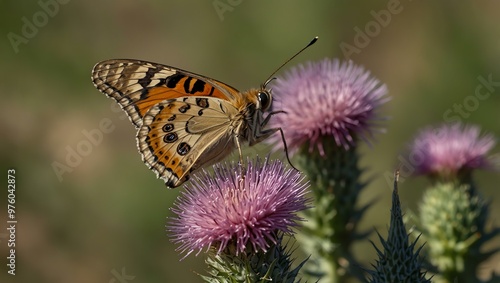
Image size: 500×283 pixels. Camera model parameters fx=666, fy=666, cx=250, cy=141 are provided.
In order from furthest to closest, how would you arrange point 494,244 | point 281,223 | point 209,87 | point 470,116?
point 470,116
point 494,244
point 209,87
point 281,223

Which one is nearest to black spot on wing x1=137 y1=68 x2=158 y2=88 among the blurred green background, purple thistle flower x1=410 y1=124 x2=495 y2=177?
purple thistle flower x1=410 y1=124 x2=495 y2=177

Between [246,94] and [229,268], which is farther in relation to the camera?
[246,94]

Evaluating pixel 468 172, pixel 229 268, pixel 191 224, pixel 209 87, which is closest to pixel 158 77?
pixel 209 87

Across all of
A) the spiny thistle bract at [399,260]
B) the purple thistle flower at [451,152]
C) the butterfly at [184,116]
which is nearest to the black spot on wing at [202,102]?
the butterfly at [184,116]

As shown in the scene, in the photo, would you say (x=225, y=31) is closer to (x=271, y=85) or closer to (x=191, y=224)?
(x=271, y=85)

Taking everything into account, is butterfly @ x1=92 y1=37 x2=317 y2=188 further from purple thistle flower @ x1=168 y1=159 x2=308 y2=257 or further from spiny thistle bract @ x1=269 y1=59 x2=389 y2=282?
spiny thistle bract @ x1=269 y1=59 x2=389 y2=282

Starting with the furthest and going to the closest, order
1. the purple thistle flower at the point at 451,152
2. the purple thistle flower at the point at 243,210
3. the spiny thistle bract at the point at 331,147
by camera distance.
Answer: the purple thistle flower at the point at 451,152
the spiny thistle bract at the point at 331,147
the purple thistle flower at the point at 243,210

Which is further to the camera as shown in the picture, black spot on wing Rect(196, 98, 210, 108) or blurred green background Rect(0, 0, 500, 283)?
blurred green background Rect(0, 0, 500, 283)

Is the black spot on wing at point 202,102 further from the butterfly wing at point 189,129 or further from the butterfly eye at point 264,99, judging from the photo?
the butterfly eye at point 264,99
